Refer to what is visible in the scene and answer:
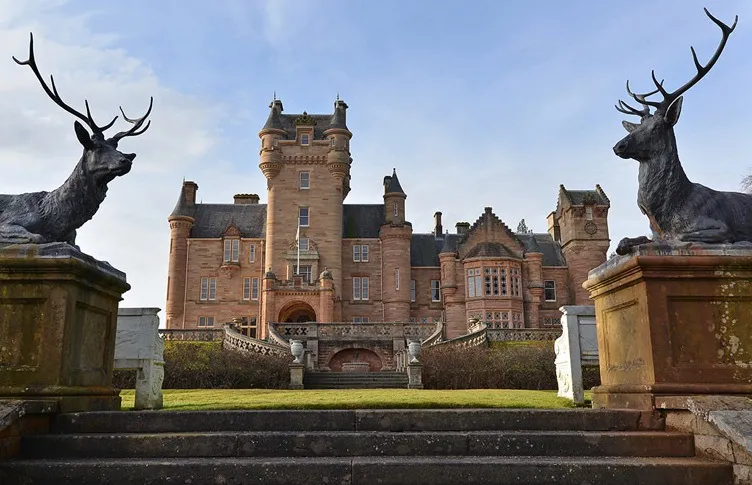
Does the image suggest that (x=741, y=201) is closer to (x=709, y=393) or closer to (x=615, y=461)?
(x=709, y=393)

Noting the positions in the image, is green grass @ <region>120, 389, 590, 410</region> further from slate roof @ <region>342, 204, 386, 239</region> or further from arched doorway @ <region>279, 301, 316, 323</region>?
slate roof @ <region>342, 204, 386, 239</region>

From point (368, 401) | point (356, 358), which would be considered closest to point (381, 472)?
point (368, 401)

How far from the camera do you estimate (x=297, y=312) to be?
1777 inches

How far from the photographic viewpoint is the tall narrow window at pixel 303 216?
46981 mm

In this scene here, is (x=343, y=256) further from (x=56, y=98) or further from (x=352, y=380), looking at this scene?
(x=56, y=98)

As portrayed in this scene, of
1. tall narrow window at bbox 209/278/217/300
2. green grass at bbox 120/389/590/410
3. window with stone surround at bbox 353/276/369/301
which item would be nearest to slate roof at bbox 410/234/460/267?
window with stone surround at bbox 353/276/369/301

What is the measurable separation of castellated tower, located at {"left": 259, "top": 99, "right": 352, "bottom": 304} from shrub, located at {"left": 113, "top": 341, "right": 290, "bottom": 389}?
21.9 m

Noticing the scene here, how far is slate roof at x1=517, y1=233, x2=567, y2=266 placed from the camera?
49156 mm

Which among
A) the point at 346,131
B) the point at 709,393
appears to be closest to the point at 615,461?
the point at 709,393

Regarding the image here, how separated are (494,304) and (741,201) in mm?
40357

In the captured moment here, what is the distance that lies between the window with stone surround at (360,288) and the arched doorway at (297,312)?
407 cm

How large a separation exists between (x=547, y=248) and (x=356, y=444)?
49.1 metres

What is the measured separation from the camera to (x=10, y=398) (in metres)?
5.56

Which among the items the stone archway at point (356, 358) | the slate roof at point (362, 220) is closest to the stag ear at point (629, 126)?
the stone archway at point (356, 358)
